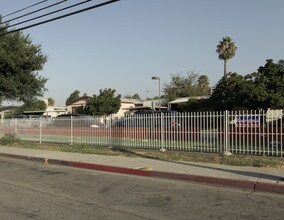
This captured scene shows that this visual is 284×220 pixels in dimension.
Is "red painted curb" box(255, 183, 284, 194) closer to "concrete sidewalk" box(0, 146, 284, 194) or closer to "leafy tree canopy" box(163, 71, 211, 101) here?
"concrete sidewalk" box(0, 146, 284, 194)

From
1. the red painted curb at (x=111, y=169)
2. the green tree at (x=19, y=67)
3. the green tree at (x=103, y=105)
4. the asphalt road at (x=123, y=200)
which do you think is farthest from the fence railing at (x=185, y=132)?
the green tree at (x=103, y=105)

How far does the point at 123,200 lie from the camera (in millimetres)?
8836

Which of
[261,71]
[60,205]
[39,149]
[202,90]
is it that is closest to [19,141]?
[39,149]

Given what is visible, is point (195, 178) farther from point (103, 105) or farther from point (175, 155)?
point (103, 105)

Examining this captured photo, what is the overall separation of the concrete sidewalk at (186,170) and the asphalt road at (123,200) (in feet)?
1.44

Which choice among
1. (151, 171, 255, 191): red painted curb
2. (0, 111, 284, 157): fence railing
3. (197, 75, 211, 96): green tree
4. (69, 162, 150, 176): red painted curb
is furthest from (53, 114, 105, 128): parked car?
(197, 75, 211, 96): green tree

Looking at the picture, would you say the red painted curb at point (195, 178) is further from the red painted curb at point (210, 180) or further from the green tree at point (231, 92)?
the green tree at point (231, 92)

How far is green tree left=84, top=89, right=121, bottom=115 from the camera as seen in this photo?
173 feet

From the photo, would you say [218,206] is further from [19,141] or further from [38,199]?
[19,141]

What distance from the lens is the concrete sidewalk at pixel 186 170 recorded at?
10.2 m

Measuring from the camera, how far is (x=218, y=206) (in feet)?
26.8

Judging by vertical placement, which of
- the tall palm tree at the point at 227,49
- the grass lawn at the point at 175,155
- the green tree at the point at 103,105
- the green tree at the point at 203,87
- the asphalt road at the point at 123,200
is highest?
the tall palm tree at the point at 227,49

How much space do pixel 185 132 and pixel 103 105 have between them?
37.2 metres

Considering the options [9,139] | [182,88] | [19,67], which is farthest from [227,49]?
[9,139]
